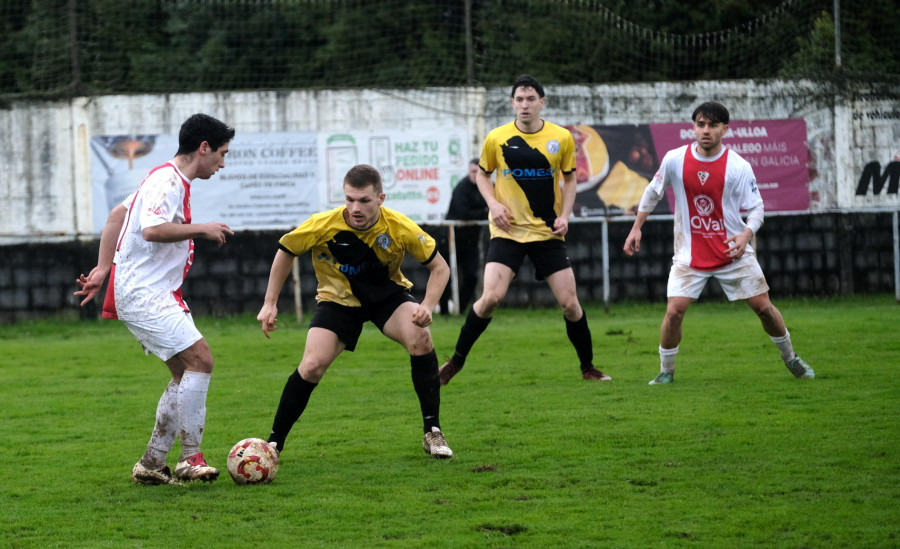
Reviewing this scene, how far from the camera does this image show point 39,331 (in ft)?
49.8

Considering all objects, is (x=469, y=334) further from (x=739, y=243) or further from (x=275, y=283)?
(x=275, y=283)

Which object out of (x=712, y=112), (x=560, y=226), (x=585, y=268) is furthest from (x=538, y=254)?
(x=585, y=268)

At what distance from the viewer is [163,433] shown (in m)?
5.92

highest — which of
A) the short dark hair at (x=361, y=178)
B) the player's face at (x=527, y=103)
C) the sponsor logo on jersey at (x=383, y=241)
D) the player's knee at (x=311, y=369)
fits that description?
the player's face at (x=527, y=103)

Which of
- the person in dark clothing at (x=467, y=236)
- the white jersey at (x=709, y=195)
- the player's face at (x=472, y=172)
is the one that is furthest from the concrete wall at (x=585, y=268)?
the white jersey at (x=709, y=195)

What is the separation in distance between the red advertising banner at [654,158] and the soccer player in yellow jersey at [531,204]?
899cm

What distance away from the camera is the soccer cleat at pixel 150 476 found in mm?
5887

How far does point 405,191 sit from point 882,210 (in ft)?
22.4

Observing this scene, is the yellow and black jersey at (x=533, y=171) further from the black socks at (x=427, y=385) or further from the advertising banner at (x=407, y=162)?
the advertising banner at (x=407, y=162)

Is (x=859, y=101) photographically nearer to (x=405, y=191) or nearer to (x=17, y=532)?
(x=405, y=191)

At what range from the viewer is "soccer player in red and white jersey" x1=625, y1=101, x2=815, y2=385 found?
8.50 meters

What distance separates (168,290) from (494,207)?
3.39 metres

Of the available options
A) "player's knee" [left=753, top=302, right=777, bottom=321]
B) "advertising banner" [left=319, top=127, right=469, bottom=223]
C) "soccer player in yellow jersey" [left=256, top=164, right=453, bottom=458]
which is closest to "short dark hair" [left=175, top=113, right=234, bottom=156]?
"soccer player in yellow jersey" [left=256, top=164, right=453, bottom=458]

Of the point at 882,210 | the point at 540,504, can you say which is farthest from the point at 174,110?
the point at 540,504
